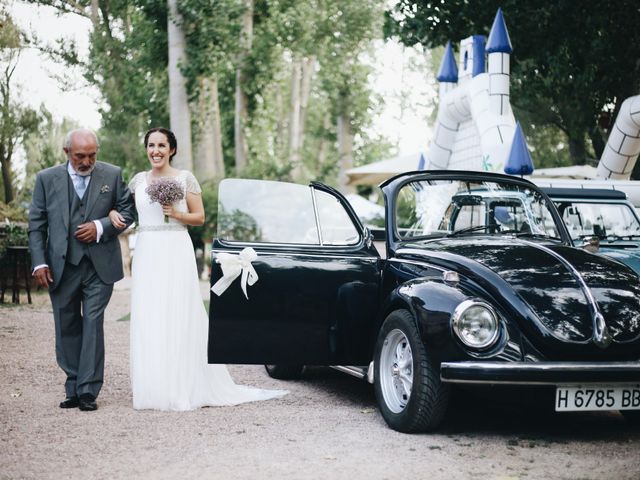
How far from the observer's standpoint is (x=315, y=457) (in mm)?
5125

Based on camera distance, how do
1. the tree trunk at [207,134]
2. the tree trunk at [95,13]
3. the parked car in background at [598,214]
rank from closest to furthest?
1. the parked car in background at [598,214]
2. the tree trunk at [207,134]
3. the tree trunk at [95,13]

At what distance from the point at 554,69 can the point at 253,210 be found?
44.7 ft

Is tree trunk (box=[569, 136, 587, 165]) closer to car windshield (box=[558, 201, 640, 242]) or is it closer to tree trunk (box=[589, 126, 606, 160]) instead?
tree trunk (box=[589, 126, 606, 160])

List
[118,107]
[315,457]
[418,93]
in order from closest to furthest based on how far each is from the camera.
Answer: [315,457], [118,107], [418,93]

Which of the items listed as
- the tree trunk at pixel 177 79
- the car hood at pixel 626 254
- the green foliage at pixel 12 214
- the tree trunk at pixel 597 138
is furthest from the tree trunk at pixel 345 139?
the car hood at pixel 626 254

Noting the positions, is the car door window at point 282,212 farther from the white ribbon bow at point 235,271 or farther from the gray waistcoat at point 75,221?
the gray waistcoat at point 75,221

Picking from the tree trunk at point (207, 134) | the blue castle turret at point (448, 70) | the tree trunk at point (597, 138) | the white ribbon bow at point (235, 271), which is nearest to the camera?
the white ribbon bow at point (235, 271)

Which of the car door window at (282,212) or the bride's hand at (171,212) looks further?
the car door window at (282,212)

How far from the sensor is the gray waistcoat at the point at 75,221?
259 inches

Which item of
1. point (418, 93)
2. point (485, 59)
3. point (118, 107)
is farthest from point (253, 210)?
point (418, 93)

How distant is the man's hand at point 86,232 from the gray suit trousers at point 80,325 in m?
0.18

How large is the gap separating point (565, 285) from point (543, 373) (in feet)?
2.24

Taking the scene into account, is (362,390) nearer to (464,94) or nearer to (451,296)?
(451,296)

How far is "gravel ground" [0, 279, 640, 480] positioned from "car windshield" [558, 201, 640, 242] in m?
3.34
